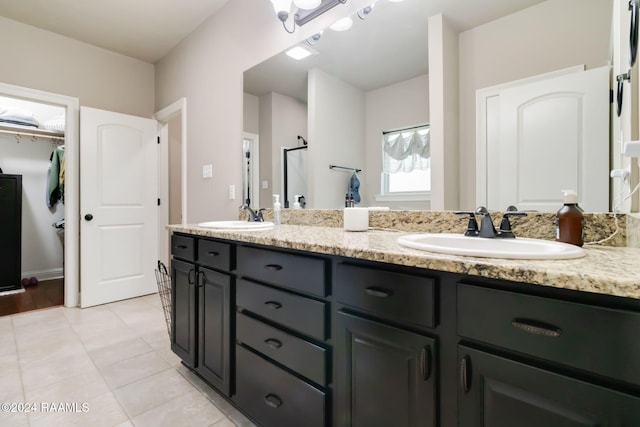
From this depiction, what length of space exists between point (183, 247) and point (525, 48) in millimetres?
1815

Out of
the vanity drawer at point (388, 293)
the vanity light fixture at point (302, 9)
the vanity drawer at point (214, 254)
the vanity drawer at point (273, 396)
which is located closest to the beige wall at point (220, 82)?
the vanity light fixture at point (302, 9)

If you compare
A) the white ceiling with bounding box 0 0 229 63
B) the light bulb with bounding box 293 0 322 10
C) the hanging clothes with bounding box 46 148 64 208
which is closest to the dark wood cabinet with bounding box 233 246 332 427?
the light bulb with bounding box 293 0 322 10

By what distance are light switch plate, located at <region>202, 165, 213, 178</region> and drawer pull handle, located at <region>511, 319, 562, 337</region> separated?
248 centimetres

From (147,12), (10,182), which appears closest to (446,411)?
(147,12)

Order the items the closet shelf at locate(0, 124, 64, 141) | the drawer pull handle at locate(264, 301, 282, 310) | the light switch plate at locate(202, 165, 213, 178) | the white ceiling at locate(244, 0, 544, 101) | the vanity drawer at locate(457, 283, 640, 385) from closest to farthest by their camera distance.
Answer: the vanity drawer at locate(457, 283, 640, 385) < the drawer pull handle at locate(264, 301, 282, 310) < the white ceiling at locate(244, 0, 544, 101) < the light switch plate at locate(202, 165, 213, 178) < the closet shelf at locate(0, 124, 64, 141)

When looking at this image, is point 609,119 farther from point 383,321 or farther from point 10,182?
point 10,182

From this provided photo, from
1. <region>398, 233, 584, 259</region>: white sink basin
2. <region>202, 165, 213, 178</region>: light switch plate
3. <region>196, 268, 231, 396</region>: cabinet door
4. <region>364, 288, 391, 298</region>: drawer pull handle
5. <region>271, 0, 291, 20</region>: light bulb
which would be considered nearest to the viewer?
<region>398, 233, 584, 259</region>: white sink basin

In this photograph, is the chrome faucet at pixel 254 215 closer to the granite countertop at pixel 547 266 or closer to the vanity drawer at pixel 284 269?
the vanity drawer at pixel 284 269

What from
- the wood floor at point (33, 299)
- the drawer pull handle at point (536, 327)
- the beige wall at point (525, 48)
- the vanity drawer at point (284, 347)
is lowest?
the wood floor at point (33, 299)

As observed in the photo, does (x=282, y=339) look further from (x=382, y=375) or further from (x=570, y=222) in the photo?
(x=570, y=222)

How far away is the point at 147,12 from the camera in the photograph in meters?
2.53

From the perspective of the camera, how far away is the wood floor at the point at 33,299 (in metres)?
2.85

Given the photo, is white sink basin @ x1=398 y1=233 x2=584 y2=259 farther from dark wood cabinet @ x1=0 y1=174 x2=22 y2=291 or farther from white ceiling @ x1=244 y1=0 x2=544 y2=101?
dark wood cabinet @ x1=0 y1=174 x2=22 y2=291

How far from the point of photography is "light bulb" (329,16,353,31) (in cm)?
168
